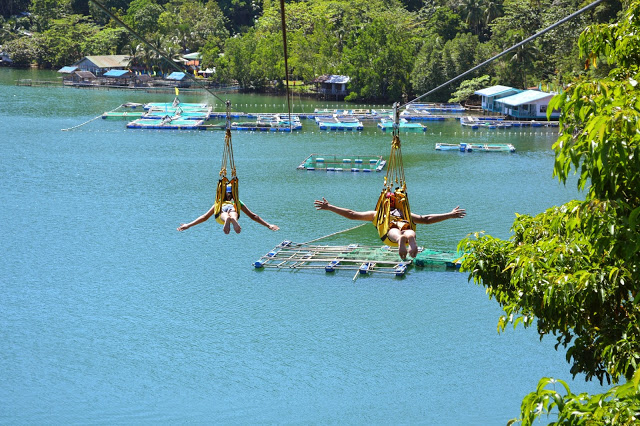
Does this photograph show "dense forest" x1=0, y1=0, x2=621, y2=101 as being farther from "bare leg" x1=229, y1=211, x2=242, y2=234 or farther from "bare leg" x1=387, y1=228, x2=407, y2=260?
"bare leg" x1=387, y1=228, x2=407, y2=260

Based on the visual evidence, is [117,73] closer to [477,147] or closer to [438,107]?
[438,107]

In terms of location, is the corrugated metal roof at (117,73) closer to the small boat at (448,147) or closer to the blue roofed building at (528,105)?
the blue roofed building at (528,105)

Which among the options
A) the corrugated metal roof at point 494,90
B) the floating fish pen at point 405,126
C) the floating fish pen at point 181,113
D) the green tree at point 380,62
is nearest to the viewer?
the floating fish pen at point 405,126

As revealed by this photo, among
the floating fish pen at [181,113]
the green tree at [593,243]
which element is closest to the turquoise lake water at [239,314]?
the green tree at [593,243]

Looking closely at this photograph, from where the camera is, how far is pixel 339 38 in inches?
2761

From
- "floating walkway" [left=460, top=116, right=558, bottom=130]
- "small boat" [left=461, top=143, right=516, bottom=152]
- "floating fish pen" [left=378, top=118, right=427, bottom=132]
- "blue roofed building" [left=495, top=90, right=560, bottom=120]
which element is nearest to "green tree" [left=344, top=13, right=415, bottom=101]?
"floating fish pen" [left=378, top=118, right=427, bottom=132]

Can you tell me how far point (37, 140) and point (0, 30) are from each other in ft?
159

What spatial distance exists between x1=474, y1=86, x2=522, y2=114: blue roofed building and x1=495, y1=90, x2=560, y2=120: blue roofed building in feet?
3.16

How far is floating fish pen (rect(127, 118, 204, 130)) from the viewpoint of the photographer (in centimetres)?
5162

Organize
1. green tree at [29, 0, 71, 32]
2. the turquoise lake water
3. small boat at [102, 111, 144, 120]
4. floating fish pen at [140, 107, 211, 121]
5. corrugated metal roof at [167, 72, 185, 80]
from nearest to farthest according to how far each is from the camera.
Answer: the turquoise lake water → floating fish pen at [140, 107, 211, 121] → small boat at [102, 111, 144, 120] → corrugated metal roof at [167, 72, 185, 80] → green tree at [29, 0, 71, 32]

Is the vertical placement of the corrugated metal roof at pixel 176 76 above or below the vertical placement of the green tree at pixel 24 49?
below

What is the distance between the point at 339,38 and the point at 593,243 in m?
64.8

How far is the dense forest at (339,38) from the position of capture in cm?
5825

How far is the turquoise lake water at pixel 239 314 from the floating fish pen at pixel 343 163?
3.35 ft
